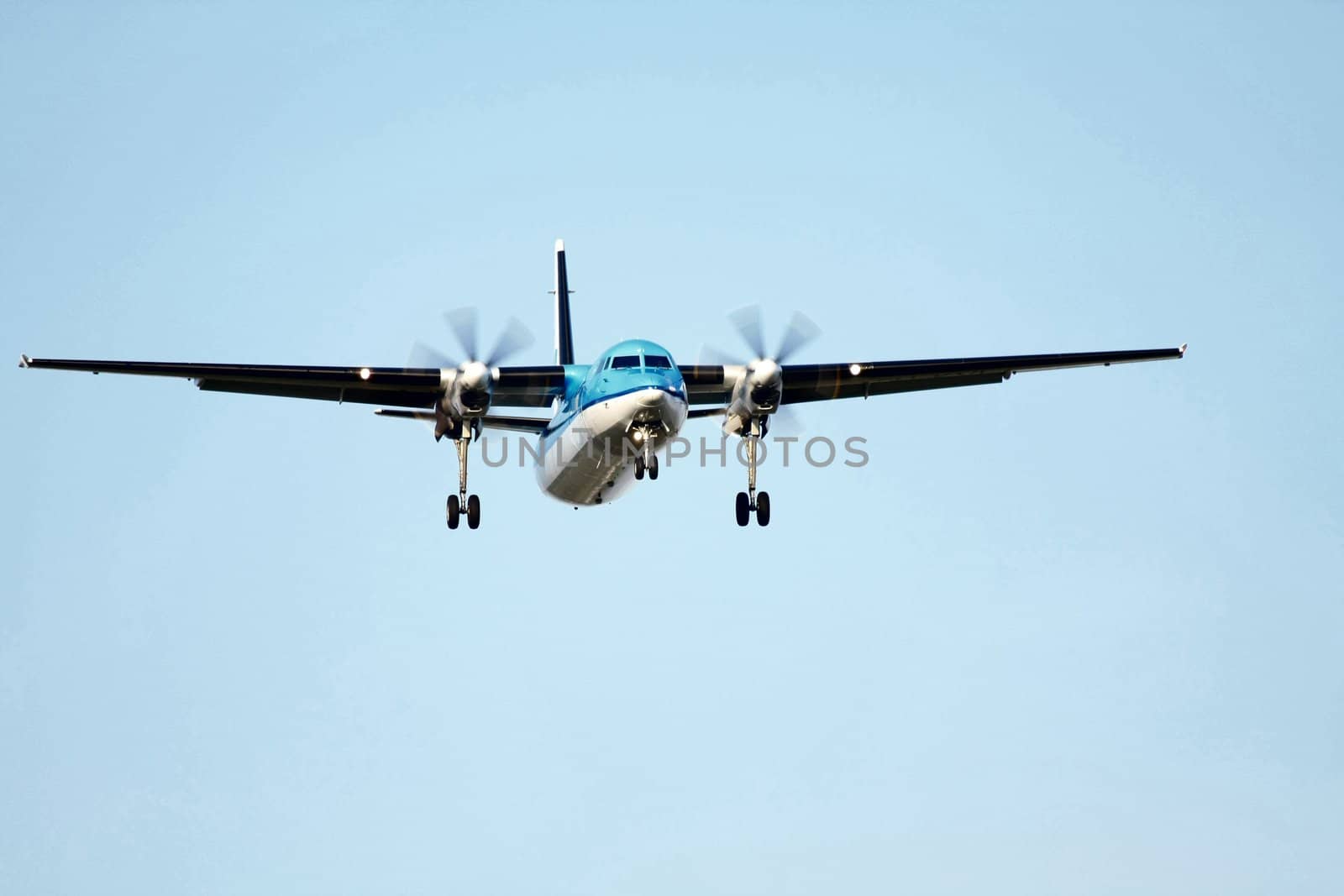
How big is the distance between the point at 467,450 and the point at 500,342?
2.18 meters

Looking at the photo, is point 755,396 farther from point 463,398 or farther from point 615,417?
point 463,398

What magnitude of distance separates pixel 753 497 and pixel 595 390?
14.7 ft

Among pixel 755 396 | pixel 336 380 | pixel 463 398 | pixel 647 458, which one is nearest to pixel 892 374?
pixel 755 396

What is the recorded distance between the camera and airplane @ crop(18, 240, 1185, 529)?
1153 inches

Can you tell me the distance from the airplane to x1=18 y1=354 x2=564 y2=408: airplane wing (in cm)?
3

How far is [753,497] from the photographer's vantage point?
32.6 metres

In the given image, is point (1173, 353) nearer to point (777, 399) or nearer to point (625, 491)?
point (777, 399)

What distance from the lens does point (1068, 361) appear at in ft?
111

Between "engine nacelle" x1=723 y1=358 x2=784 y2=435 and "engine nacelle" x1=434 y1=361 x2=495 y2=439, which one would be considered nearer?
"engine nacelle" x1=434 y1=361 x2=495 y2=439

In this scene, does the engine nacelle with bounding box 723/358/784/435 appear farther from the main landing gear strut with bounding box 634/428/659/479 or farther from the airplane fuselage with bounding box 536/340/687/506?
Result: the main landing gear strut with bounding box 634/428/659/479

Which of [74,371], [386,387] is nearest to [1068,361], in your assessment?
[386,387]

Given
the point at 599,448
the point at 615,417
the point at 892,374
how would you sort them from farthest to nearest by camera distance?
the point at 892,374, the point at 599,448, the point at 615,417

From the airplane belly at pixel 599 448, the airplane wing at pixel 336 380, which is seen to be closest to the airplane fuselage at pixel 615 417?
the airplane belly at pixel 599 448

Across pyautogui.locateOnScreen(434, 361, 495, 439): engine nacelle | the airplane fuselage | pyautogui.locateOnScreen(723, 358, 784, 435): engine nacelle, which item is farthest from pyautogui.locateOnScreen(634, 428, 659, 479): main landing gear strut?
pyautogui.locateOnScreen(434, 361, 495, 439): engine nacelle
